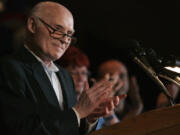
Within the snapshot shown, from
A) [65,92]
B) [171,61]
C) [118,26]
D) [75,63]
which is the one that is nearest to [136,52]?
[171,61]

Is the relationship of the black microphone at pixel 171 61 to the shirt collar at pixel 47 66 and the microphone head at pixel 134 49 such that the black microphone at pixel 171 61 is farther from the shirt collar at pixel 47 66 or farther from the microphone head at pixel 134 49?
the shirt collar at pixel 47 66

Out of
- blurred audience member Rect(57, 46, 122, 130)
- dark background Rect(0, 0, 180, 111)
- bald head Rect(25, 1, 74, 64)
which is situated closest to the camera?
bald head Rect(25, 1, 74, 64)

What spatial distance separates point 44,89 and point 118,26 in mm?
2915

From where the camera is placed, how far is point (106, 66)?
3.56 meters

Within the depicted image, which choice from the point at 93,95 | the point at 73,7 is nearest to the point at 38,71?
the point at 93,95

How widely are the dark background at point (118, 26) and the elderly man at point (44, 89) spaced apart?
7.19 ft

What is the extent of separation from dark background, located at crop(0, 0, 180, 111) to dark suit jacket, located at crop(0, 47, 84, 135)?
230cm

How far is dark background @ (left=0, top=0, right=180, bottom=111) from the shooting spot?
13.5 feet

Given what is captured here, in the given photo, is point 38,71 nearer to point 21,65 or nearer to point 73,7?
point 21,65

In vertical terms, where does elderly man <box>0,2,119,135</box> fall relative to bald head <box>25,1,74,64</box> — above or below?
below

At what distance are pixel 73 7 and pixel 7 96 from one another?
9.41ft

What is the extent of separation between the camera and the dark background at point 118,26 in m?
4.13

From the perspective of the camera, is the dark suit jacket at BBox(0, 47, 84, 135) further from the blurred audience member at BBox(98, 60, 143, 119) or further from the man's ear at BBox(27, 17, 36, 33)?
the blurred audience member at BBox(98, 60, 143, 119)

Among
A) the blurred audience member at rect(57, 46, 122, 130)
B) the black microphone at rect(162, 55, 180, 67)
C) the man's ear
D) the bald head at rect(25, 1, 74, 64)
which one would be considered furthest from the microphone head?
the blurred audience member at rect(57, 46, 122, 130)
